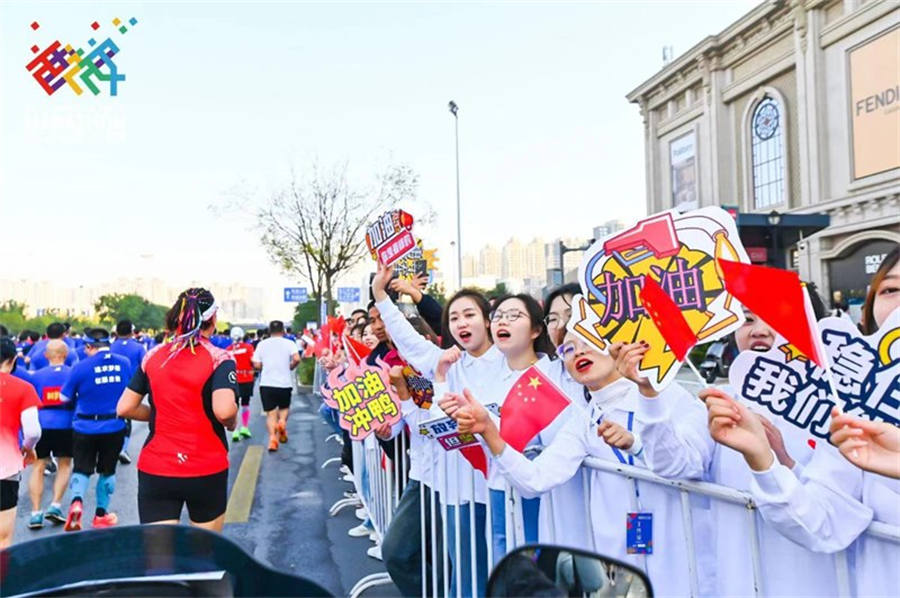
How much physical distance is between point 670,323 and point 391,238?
258 centimetres

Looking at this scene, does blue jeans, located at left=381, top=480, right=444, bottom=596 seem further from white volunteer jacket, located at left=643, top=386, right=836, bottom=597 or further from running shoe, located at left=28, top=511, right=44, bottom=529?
running shoe, located at left=28, top=511, right=44, bottom=529

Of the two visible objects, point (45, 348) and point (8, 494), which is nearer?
point (8, 494)

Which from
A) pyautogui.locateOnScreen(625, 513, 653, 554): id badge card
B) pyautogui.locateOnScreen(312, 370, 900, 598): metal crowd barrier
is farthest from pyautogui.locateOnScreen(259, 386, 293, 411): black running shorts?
pyautogui.locateOnScreen(625, 513, 653, 554): id badge card

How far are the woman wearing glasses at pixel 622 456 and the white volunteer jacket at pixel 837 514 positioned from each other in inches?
16.6

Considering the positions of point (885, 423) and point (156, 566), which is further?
point (885, 423)

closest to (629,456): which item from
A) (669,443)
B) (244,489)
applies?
(669,443)

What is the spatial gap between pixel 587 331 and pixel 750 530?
840 mm

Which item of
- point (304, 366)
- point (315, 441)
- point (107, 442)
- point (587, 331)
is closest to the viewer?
point (587, 331)

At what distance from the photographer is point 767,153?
30.6 m

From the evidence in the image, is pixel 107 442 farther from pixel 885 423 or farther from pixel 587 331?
pixel 885 423

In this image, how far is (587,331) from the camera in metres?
2.52

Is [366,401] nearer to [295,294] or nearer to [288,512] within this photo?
[288,512]

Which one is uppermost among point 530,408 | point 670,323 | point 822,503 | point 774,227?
point 774,227

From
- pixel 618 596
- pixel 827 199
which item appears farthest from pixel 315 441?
pixel 827 199
